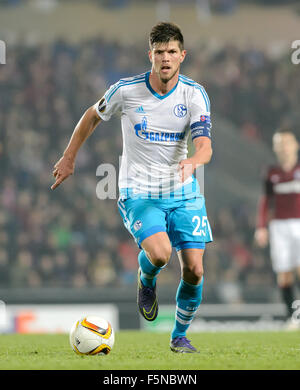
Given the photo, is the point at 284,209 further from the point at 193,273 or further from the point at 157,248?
the point at 157,248

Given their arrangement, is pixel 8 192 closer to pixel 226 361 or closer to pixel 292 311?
pixel 292 311

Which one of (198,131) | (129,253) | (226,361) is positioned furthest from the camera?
(129,253)

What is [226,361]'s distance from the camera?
4562 mm

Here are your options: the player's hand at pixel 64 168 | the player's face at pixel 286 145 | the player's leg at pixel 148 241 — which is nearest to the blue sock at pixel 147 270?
the player's leg at pixel 148 241

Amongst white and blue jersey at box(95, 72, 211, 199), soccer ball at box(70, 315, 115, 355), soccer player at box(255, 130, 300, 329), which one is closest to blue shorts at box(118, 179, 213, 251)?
white and blue jersey at box(95, 72, 211, 199)

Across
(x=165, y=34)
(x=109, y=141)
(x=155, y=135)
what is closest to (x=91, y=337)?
(x=155, y=135)

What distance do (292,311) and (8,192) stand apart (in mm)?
6376

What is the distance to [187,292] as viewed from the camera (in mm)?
5379

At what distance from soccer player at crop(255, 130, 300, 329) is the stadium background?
186cm

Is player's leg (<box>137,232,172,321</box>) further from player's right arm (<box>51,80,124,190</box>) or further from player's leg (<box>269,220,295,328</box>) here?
player's leg (<box>269,220,295,328</box>)

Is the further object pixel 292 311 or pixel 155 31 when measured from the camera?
pixel 292 311

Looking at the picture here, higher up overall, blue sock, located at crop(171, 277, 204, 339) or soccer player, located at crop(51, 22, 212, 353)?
soccer player, located at crop(51, 22, 212, 353)

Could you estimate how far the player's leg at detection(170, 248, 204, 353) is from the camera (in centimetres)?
524
